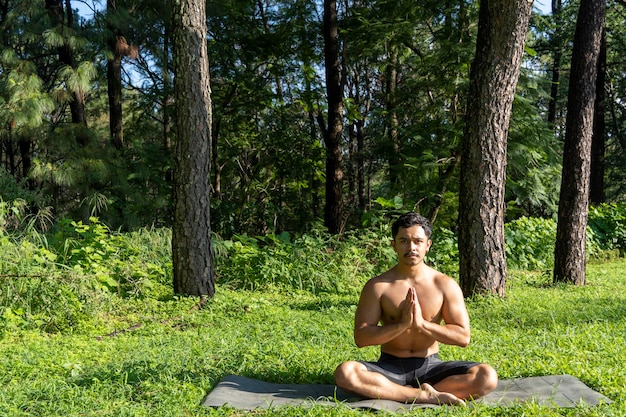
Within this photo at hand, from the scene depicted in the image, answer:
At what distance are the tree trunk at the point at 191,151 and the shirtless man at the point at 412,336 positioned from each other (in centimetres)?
408

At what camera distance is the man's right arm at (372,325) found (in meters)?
3.73

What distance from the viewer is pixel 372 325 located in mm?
3953

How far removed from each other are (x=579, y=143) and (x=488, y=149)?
250 cm

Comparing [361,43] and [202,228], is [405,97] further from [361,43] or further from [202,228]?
[202,228]

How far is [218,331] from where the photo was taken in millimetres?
6191

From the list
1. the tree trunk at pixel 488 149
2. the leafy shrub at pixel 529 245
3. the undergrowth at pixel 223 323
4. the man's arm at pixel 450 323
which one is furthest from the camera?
the leafy shrub at pixel 529 245

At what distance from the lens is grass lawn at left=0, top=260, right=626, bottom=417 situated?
3835mm

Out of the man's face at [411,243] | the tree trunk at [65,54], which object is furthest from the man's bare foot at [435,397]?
the tree trunk at [65,54]

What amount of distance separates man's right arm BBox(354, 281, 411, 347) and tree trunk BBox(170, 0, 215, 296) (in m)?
4.09

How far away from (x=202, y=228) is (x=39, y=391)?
3789 millimetres

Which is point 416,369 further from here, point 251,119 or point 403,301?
point 251,119

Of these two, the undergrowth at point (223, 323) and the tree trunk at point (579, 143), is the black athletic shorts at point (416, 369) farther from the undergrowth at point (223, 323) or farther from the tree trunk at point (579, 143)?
the tree trunk at point (579, 143)

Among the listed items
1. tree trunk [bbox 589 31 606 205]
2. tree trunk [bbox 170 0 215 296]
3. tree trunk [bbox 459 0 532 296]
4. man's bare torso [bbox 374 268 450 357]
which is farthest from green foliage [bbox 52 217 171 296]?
tree trunk [bbox 589 31 606 205]

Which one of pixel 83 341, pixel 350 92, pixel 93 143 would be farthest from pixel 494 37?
pixel 350 92
